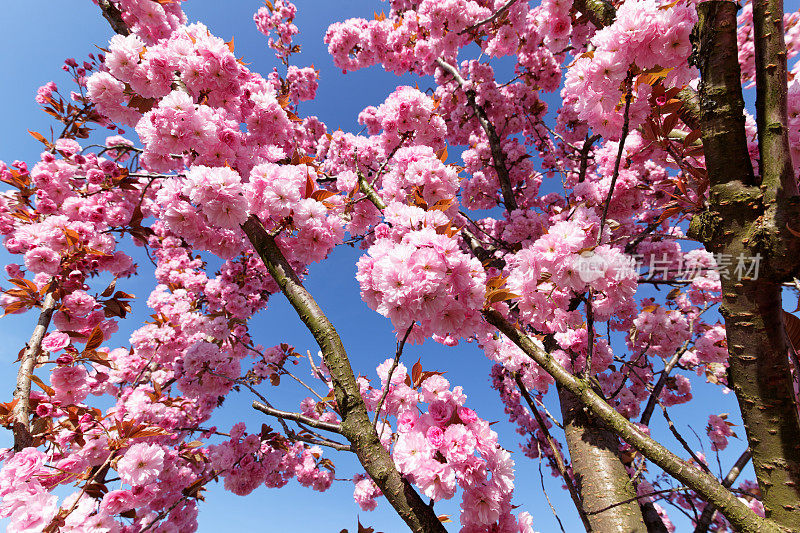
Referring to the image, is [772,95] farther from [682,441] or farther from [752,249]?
[682,441]

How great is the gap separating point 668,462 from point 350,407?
127 centimetres

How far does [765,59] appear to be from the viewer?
143cm

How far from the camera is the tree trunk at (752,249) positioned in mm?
1314

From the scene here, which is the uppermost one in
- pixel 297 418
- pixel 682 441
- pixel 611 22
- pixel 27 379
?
pixel 27 379

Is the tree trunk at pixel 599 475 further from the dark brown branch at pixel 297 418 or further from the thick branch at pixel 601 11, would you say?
the thick branch at pixel 601 11

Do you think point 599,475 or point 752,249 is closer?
point 752,249

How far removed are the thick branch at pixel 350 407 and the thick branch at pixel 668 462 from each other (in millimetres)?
796

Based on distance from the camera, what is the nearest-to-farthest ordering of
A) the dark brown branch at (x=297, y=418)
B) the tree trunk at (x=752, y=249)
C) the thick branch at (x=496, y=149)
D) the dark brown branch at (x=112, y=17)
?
the tree trunk at (x=752, y=249)
the dark brown branch at (x=297, y=418)
the dark brown branch at (x=112, y=17)
the thick branch at (x=496, y=149)

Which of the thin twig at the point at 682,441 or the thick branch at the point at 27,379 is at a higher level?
the thick branch at the point at 27,379

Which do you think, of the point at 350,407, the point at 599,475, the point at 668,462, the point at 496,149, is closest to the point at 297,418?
the point at 350,407

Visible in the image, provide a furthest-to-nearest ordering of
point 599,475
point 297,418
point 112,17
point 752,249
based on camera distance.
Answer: point 112,17, point 599,475, point 297,418, point 752,249

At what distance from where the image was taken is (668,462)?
1199 millimetres

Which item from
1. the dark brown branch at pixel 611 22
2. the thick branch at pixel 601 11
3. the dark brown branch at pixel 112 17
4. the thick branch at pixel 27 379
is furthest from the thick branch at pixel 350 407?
the dark brown branch at pixel 112 17

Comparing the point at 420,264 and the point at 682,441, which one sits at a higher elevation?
the point at 420,264
